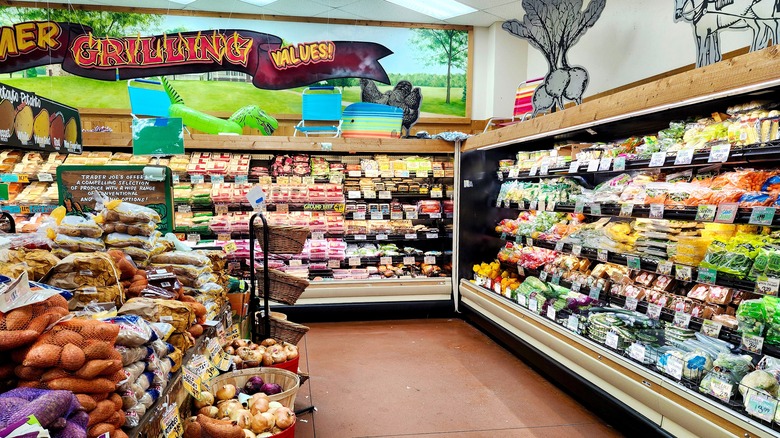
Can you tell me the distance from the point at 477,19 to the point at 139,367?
6.61m

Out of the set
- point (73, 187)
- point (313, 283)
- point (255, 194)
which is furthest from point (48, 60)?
point (255, 194)

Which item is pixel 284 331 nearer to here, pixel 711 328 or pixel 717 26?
pixel 711 328

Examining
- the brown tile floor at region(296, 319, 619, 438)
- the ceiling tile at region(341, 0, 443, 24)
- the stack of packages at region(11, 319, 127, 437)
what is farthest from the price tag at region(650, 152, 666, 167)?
the ceiling tile at region(341, 0, 443, 24)

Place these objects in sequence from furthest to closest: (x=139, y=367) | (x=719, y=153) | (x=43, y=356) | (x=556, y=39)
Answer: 1. (x=556, y=39)
2. (x=719, y=153)
3. (x=139, y=367)
4. (x=43, y=356)

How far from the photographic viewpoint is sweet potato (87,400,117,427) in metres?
1.17

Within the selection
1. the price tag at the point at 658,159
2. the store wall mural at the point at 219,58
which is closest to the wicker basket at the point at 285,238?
the price tag at the point at 658,159

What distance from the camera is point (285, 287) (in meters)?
3.39

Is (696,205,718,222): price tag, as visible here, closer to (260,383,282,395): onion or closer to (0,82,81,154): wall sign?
(260,383,282,395): onion

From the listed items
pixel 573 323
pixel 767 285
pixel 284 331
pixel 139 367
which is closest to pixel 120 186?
pixel 284 331

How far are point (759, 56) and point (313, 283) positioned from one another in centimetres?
435

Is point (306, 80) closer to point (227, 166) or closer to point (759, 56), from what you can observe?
point (227, 166)

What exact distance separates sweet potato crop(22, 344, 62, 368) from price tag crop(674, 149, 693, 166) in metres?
3.07

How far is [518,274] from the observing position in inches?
202

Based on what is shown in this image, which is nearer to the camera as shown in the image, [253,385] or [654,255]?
[253,385]
